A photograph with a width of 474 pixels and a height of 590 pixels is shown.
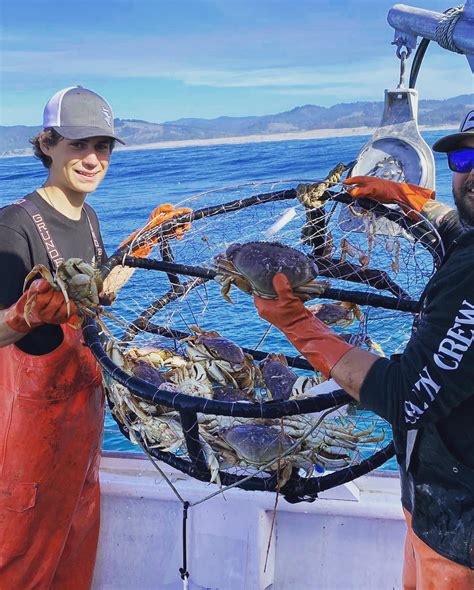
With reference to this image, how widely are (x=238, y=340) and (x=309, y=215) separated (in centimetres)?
351

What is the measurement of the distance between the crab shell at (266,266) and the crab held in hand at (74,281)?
427mm

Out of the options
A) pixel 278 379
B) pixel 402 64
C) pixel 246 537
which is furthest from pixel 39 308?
pixel 402 64

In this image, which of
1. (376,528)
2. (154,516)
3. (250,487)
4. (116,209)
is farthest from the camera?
(116,209)

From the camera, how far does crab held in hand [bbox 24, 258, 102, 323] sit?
79.4 inches

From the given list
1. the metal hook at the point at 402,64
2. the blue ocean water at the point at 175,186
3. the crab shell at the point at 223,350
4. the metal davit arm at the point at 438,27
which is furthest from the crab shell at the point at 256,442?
the blue ocean water at the point at 175,186

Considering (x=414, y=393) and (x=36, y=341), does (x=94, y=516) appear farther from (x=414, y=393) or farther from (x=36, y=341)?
(x=414, y=393)

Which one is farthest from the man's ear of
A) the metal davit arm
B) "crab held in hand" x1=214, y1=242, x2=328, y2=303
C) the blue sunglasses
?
the metal davit arm

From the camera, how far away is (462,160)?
1933 mm

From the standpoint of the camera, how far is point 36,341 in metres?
2.46

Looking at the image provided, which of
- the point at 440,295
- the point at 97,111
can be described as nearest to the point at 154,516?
the point at 97,111

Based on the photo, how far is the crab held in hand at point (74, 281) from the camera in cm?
202

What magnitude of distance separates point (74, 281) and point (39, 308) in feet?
0.54

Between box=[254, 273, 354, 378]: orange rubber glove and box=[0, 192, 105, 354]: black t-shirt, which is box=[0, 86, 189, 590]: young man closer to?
box=[0, 192, 105, 354]: black t-shirt

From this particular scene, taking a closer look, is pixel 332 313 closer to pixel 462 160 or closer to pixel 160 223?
pixel 160 223
